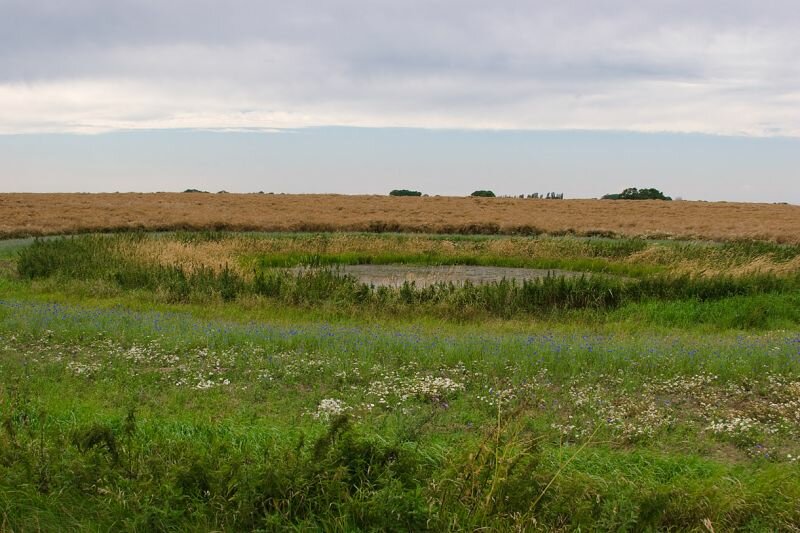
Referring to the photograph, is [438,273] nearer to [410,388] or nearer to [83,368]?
[410,388]

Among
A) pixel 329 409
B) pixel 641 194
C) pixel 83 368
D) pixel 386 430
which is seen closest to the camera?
pixel 386 430

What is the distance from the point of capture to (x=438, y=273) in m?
23.8

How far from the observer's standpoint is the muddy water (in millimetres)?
22391

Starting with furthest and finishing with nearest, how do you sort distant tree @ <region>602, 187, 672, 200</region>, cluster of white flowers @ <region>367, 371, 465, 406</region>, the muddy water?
1. distant tree @ <region>602, 187, 672, 200</region>
2. the muddy water
3. cluster of white flowers @ <region>367, 371, 465, 406</region>

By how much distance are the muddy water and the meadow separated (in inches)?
194

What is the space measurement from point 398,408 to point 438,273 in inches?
616

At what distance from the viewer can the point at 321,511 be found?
561cm

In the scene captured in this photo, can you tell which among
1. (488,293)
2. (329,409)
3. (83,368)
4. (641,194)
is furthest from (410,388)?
(641,194)

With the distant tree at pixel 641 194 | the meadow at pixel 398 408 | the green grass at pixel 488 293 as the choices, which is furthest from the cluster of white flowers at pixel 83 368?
the distant tree at pixel 641 194

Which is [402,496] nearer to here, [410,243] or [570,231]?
[410,243]

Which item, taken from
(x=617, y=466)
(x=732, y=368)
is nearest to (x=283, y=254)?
(x=732, y=368)

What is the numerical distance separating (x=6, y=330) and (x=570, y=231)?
115 feet

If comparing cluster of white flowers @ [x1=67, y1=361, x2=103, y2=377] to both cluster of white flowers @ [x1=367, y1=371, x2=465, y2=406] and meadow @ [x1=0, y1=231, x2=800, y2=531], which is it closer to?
meadow @ [x1=0, y1=231, x2=800, y2=531]

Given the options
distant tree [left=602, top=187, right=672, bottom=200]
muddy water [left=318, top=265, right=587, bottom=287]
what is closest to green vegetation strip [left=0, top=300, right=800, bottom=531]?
muddy water [left=318, top=265, right=587, bottom=287]
